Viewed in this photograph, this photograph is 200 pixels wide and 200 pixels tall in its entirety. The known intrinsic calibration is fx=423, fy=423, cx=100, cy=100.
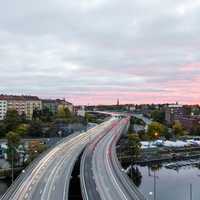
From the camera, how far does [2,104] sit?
544ft

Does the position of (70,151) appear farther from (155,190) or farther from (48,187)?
(48,187)

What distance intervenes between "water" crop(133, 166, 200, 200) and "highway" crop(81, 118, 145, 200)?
19.9 feet

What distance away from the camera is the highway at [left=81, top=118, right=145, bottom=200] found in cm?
4206

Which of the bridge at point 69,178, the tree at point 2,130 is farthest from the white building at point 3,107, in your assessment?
the bridge at point 69,178

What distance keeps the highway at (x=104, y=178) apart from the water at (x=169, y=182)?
6067 mm

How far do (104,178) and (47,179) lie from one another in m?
6.85

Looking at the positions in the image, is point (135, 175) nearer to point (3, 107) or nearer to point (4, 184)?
point (4, 184)

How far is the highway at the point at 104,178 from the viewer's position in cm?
4206

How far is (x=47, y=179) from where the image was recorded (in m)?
49.3

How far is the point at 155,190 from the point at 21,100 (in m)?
127

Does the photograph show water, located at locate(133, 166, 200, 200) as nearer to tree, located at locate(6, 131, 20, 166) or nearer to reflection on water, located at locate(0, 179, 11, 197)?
reflection on water, located at locate(0, 179, 11, 197)

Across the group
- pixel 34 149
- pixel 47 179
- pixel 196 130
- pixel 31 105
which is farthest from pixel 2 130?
pixel 31 105

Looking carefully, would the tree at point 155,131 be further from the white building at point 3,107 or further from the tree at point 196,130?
the white building at point 3,107

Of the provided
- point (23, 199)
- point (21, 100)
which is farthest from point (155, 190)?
point (21, 100)
